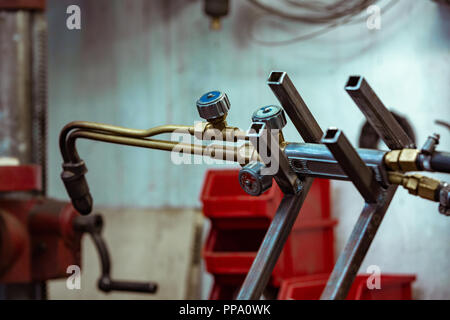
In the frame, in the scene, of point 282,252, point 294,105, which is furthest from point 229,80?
point 294,105

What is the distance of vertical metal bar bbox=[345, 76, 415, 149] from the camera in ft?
2.20

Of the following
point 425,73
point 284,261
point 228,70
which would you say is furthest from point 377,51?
point 284,261

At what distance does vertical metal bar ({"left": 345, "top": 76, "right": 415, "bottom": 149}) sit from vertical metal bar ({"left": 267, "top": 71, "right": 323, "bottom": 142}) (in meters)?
0.08

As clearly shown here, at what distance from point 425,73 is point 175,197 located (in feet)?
3.58

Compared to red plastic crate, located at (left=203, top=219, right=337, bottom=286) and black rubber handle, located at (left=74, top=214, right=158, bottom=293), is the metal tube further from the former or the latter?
red plastic crate, located at (left=203, top=219, right=337, bottom=286)

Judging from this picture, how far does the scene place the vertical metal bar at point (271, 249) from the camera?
0.72m

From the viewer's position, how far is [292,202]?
29.8 inches

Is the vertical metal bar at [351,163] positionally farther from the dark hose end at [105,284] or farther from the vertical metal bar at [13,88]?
the vertical metal bar at [13,88]

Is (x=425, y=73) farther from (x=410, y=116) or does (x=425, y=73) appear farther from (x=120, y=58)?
(x=120, y=58)

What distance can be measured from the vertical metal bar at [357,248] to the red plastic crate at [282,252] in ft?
2.96

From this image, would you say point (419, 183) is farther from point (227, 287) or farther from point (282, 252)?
point (227, 287)

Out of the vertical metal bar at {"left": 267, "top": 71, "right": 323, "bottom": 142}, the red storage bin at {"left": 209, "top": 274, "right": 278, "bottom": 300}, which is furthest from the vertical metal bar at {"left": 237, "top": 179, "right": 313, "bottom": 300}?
the red storage bin at {"left": 209, "top": 274, "right": 278, "bottom": 300}

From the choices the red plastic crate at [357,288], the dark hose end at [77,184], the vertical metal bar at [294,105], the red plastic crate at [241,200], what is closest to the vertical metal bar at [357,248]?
the vertical metal bar at [294,105]
